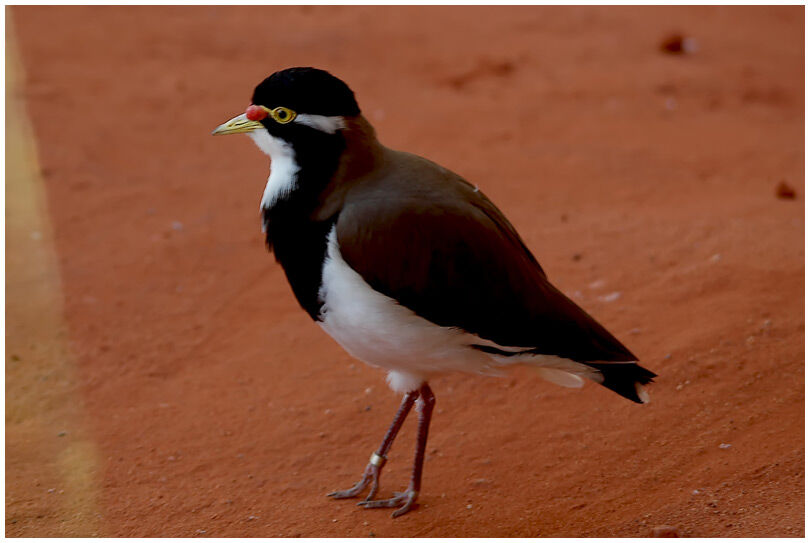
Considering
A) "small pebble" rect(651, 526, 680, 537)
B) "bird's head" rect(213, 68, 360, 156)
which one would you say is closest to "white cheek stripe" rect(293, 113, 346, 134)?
"bird's head" rect(213, 68, 360, 156)

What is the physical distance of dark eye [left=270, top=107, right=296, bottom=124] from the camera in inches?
154

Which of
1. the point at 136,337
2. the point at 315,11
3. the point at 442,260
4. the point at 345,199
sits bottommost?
the point at 136,337

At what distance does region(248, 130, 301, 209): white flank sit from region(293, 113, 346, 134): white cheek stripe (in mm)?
125

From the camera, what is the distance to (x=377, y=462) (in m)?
4.44

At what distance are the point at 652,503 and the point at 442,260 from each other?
1376 millimetres

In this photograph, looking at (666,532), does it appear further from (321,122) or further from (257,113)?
(257,113)

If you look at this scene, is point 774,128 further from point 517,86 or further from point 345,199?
point 345,199

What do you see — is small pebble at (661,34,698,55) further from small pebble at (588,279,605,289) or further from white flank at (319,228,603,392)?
white flank at (319,228,603,392)

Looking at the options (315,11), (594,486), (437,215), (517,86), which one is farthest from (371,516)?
(315,11)

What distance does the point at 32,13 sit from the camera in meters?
10.6

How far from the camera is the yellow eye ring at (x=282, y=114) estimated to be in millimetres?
3920

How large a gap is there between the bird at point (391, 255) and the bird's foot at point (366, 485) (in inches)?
21.9

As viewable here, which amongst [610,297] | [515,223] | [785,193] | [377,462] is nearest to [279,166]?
[377,462]

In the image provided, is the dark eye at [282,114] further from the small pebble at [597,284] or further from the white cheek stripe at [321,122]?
the small pebble at [597,284]
